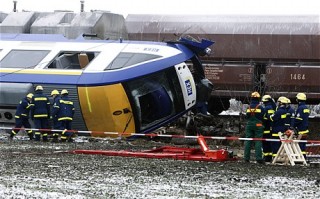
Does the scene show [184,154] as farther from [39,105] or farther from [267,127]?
[39,105]

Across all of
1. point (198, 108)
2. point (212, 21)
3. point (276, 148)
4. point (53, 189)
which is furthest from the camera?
point (212, 21)

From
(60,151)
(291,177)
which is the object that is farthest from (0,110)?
(291,177)

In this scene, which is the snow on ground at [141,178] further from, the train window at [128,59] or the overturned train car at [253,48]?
the overturned train car at [253,48]

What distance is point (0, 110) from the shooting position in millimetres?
19406

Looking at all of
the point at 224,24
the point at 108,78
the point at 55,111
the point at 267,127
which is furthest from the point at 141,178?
the point at 224,24

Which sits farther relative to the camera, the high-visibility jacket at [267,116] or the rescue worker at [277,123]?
the high-visibility jacket at [267,116]

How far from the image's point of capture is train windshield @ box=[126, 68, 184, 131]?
60.4 ft

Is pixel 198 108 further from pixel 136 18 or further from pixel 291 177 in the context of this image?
pixel 291 177

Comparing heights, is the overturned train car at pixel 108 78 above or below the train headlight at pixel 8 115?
above

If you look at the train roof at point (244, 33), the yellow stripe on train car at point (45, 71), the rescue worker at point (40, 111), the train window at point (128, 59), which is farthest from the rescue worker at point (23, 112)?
the train roof at point (244, 33)

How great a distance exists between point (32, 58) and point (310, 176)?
30.7 ft

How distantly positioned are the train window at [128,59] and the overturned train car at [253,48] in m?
4.41

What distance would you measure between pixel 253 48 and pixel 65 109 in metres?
7.01

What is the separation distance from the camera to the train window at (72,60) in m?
19.0
